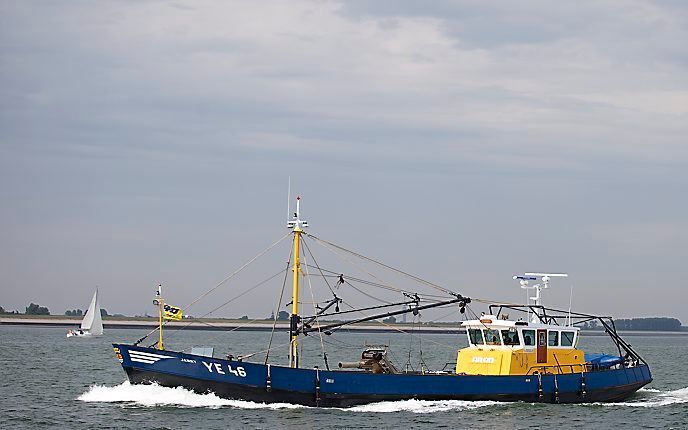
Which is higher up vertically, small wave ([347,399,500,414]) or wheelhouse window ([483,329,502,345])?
wheelhouse window ([483,329,502,345])

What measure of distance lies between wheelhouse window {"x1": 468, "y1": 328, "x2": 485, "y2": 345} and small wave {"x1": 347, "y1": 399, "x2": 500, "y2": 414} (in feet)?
11.1

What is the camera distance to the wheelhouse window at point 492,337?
43.7 metres

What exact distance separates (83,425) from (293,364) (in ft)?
26.7

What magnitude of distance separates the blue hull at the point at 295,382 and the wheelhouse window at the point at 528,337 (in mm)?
2453

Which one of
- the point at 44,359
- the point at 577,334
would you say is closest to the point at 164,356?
the point at 577,334

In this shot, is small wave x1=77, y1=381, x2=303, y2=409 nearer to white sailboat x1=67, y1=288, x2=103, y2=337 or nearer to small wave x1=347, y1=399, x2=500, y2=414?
small wave x1=347, y1=399, x2=500, y2=414

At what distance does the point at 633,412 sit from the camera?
43.7 m

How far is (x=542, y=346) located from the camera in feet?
144

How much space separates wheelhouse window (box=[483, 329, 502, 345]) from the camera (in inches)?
1721

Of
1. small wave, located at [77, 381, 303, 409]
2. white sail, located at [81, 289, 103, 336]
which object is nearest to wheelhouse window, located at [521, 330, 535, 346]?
small wave, located at [77, 381, 303, 409]

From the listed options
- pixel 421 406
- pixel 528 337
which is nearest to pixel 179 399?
pixel 421 406

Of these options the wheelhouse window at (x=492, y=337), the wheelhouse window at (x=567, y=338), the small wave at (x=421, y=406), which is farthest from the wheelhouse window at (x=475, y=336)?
the wheelhouse window at (x=567, y=338)

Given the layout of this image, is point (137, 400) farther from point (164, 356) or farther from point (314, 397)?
point (314, 397)

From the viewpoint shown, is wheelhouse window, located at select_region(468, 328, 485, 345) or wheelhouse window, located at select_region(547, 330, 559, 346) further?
wheelhouse window, located at select_region(547, 330, 559, 346)
